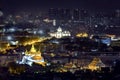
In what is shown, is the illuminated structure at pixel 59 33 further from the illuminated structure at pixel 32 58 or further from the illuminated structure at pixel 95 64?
the illuminated structure at pixel 95 64

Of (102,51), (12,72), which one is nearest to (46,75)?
(12,72)

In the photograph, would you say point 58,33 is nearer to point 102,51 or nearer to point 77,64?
point 102,51

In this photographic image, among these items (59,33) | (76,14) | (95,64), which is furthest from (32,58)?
(76,14)

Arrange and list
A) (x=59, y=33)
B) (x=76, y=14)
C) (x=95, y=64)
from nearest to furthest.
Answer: (x=95, y=64)
(x=59, y=33)
(x=76, y=14)

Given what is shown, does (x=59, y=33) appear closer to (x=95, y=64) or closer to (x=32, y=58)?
(x=32, y=58)

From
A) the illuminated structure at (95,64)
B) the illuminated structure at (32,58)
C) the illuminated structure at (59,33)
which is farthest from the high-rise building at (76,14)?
the illuminated structure at (95,64)

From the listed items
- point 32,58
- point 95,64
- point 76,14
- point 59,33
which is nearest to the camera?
point 95,64
